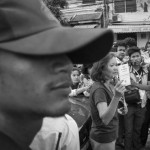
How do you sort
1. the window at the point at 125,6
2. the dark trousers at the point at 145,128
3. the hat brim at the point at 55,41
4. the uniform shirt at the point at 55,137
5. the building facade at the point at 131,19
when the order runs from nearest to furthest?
the hat brim at the point at 55,41 → the uniform shirt at the point at 55,137 → the dark trousers at the point at 145,128 → the building facade at the point at 131,19 → the window at the point at 125,6

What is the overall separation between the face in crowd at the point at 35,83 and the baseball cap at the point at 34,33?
0.12ft

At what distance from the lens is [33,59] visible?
2.61ft

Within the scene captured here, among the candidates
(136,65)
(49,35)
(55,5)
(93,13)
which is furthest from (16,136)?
(93,13)

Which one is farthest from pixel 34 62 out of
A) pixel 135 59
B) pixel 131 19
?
pixel 131 19

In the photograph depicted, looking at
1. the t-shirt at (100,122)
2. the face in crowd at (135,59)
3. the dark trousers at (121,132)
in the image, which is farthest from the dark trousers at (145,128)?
the t-shirt at (100,122)

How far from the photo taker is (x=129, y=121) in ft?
14.7

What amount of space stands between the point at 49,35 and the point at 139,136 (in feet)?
13.8

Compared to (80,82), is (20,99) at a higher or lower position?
higher

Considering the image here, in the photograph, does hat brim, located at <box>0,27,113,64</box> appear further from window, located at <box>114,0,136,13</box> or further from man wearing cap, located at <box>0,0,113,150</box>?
window, located at <box>114,0,136,13</box>

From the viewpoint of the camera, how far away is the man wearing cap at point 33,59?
783 mm

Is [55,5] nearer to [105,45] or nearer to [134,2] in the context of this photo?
[134,2]

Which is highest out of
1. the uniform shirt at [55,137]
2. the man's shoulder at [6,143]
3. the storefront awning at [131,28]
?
the man's shoulder at [6,143]

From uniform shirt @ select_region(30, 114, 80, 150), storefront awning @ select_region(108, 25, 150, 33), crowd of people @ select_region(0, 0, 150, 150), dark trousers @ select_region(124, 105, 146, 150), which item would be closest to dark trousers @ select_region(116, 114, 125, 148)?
dark trousers @ select_region(124, 105, 146, 150)

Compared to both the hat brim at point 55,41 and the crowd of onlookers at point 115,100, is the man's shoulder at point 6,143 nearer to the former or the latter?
the hat brim at point 55,41
